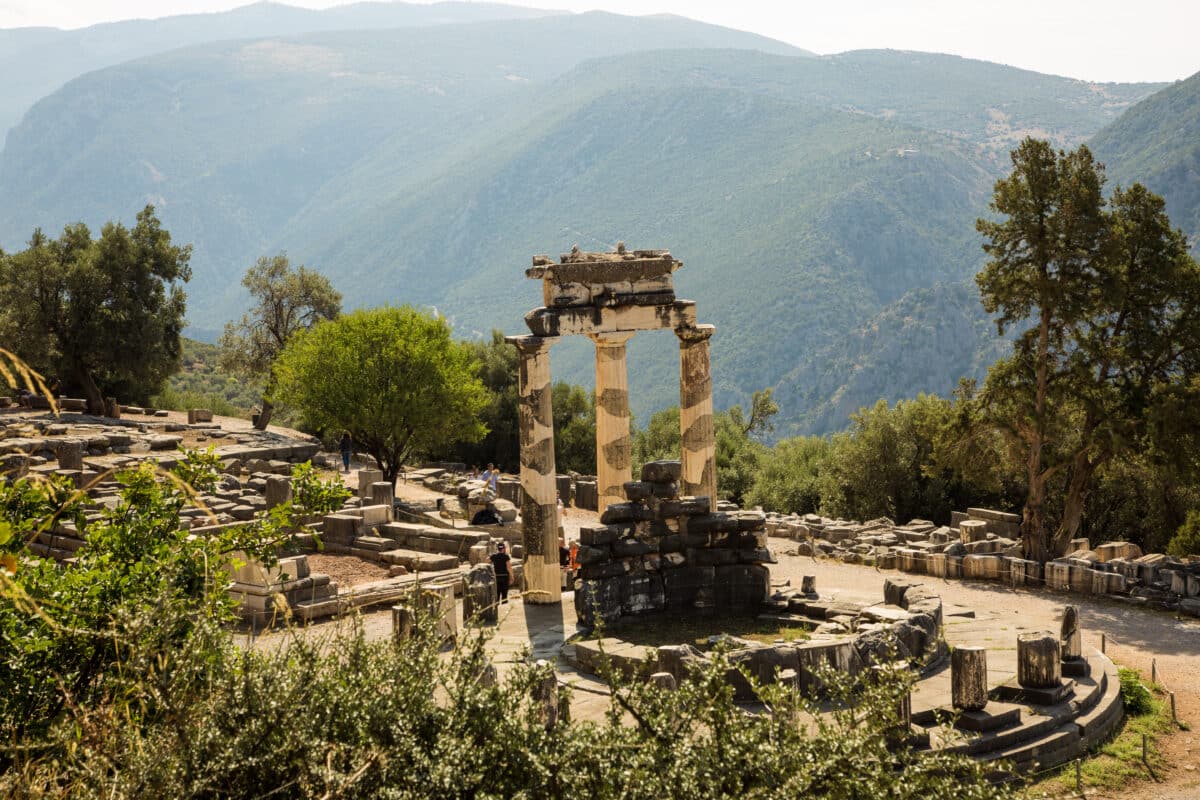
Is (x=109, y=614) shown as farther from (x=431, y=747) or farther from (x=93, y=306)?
(x=93, y=306)

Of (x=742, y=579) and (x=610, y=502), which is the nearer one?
(x=742, y=579)

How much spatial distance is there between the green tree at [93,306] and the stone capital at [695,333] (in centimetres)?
3528

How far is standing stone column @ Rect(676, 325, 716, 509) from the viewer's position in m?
23.4

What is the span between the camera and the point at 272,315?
58.9 metres

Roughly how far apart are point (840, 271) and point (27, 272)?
101 m

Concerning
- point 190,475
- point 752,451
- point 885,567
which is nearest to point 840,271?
point 752,451

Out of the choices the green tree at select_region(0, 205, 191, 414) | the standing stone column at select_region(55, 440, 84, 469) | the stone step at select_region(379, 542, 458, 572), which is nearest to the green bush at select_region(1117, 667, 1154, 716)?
the stone step at select_region(379, 542, 458, 572)

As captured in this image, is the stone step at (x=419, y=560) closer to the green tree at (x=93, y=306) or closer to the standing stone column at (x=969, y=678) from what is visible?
the standing stone column at (x=969, y=678)

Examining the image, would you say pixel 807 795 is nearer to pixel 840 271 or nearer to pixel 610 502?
pixel 610 502

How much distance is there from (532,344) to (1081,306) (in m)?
14.1

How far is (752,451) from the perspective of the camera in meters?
50.4

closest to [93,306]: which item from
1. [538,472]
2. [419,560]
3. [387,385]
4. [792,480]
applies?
[387,385]

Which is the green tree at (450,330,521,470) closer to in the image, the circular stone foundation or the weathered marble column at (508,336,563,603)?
the weathered marble column at (508,336,563,603)

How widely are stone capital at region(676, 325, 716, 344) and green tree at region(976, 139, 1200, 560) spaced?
9.29 meters
